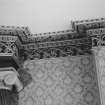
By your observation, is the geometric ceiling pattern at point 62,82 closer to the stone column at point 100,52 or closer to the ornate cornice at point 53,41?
the ornate cornice at point 53,41

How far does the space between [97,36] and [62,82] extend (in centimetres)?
89

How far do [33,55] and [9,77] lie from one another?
0.80m

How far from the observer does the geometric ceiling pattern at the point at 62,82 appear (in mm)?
3535

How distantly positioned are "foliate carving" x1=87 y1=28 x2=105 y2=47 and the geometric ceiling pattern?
12.6 inches

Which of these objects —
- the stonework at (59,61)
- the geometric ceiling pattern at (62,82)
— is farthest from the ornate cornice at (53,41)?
the geometric ceiling pattern at (62,82)

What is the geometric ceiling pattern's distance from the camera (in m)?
3.53

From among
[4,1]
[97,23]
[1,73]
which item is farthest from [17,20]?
[97,23]

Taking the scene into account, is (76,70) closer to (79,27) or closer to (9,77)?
(79,27)

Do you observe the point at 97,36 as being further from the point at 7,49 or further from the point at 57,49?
the point at 7,49

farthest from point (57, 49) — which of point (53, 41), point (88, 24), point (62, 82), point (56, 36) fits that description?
point (88, 24)

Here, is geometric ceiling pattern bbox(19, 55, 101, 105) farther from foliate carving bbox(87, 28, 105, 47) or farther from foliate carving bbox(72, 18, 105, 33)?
foliate carving bbox(72, 18, 105, 33)

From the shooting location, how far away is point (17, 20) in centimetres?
328

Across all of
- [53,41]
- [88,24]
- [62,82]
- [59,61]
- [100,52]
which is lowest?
[62,82]

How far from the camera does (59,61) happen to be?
3809 mm
